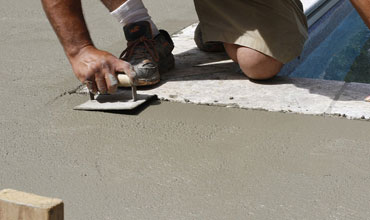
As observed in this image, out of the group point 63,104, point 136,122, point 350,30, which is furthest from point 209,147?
point 350,30

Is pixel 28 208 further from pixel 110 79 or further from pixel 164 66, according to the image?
pixel 164 66

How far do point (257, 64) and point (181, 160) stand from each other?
2.83 feet

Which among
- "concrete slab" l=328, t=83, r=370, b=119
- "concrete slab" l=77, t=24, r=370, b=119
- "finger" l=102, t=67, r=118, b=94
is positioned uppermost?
"finger" l=102, t=67, r=118, b=94

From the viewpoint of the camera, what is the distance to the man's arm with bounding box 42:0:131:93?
2303mm

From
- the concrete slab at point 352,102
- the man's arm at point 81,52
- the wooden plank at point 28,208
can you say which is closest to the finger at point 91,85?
the man's arm at point 81,52

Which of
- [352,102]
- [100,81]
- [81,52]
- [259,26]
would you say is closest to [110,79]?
[100,81]

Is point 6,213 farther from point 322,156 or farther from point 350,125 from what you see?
point 350,125

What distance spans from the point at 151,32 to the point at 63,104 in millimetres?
616

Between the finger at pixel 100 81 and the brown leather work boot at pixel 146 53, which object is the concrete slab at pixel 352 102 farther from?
the finger at pixel 100 81

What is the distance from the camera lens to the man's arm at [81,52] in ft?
7.55

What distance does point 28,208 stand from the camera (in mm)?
844

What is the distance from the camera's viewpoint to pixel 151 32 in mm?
2746

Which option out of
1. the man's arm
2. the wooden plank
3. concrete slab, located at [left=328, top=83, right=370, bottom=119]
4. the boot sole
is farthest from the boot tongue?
the wooden plank

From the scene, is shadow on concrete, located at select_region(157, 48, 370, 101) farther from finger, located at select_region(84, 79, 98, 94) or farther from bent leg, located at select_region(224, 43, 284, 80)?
finger, located at select_region(84, 79, 98, 94)
